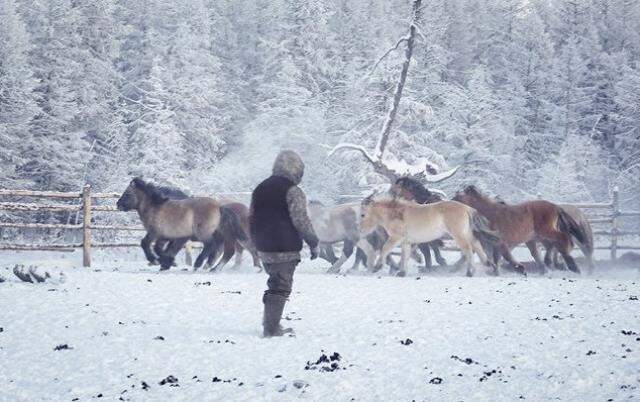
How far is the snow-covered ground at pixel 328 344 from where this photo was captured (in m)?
5.04

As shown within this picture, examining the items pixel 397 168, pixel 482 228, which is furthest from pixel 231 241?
pixel 397 168

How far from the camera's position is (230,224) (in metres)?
13.5

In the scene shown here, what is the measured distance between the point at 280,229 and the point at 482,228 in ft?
21.3

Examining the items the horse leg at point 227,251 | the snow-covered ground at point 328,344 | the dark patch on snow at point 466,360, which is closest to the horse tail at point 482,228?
the snow-covered ground at point 328,344

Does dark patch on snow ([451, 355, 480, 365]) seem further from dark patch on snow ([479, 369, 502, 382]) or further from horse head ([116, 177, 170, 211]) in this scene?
horse head ([116, 177, 170, 211])

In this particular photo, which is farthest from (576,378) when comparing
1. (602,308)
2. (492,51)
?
(492,51)

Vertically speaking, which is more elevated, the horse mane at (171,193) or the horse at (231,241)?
the horse mane at (171,193)

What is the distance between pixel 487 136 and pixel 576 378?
33032 millimetres

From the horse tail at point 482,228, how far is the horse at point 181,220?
435cm

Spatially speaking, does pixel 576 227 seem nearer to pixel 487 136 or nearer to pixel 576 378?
pixel 576 378

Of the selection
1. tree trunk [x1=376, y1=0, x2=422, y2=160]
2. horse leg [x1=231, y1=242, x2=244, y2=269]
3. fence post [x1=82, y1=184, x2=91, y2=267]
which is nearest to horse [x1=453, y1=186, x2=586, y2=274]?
horse leg [x1=231, y1=242, x2=244, y2=269]

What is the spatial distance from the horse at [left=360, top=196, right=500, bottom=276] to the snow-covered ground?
8.02ft

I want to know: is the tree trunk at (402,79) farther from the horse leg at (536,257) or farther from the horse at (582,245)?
the horse leg at (536,257)

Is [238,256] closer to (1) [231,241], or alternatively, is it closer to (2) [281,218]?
(1) [231,241]
